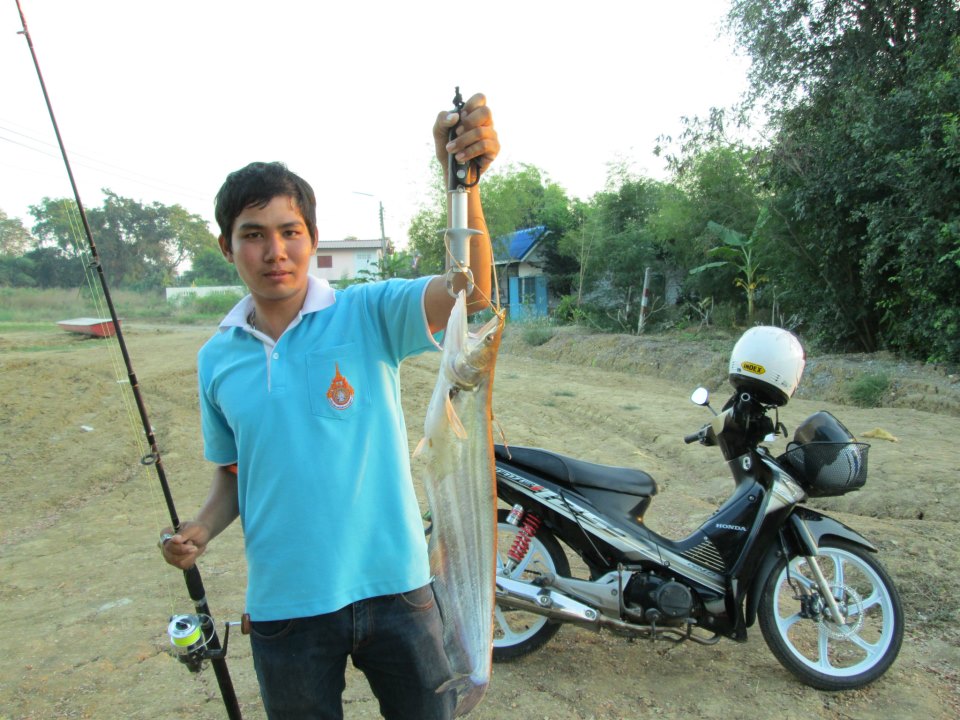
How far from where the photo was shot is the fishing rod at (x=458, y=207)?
4.66 feet

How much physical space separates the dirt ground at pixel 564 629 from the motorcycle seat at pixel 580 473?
2.56 ft

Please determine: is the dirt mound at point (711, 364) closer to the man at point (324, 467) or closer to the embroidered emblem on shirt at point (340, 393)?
the man at point (324, 467)

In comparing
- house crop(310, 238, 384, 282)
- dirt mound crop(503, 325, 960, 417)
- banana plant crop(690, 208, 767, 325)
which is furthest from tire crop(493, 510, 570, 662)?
house crop(310, 238, 384, 282)

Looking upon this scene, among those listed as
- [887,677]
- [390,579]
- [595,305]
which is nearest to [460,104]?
[390,579]

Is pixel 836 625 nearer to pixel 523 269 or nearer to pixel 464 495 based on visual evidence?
pixel 464 495

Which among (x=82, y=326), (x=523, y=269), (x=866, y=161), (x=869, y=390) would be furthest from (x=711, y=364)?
(x=82, y=326)

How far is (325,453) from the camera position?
1.48 m

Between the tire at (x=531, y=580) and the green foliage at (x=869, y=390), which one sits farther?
the green foliage at (x=869, y=390)

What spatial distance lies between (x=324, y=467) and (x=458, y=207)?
62 centimetres

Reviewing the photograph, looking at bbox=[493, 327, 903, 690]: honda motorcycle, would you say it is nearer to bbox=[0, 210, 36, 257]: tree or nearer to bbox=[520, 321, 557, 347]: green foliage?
bbox=[520, 321, 557, 347]: green foliage

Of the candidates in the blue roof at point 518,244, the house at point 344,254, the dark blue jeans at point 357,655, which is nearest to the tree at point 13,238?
the blue roof at point 518,244

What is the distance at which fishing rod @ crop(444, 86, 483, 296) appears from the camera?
1.42 metres

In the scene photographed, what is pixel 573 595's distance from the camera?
3086 millimetres

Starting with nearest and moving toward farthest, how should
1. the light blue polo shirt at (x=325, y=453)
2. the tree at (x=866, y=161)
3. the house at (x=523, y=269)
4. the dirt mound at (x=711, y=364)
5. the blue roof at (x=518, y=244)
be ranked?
the light blue polo shirt at (x=325, y=453)
the dirt mound at (x=711, y=364)
the tree at (x=866, y=161)
the blue roof at (x=518, y=244)
the house at (x=523, y=269)
